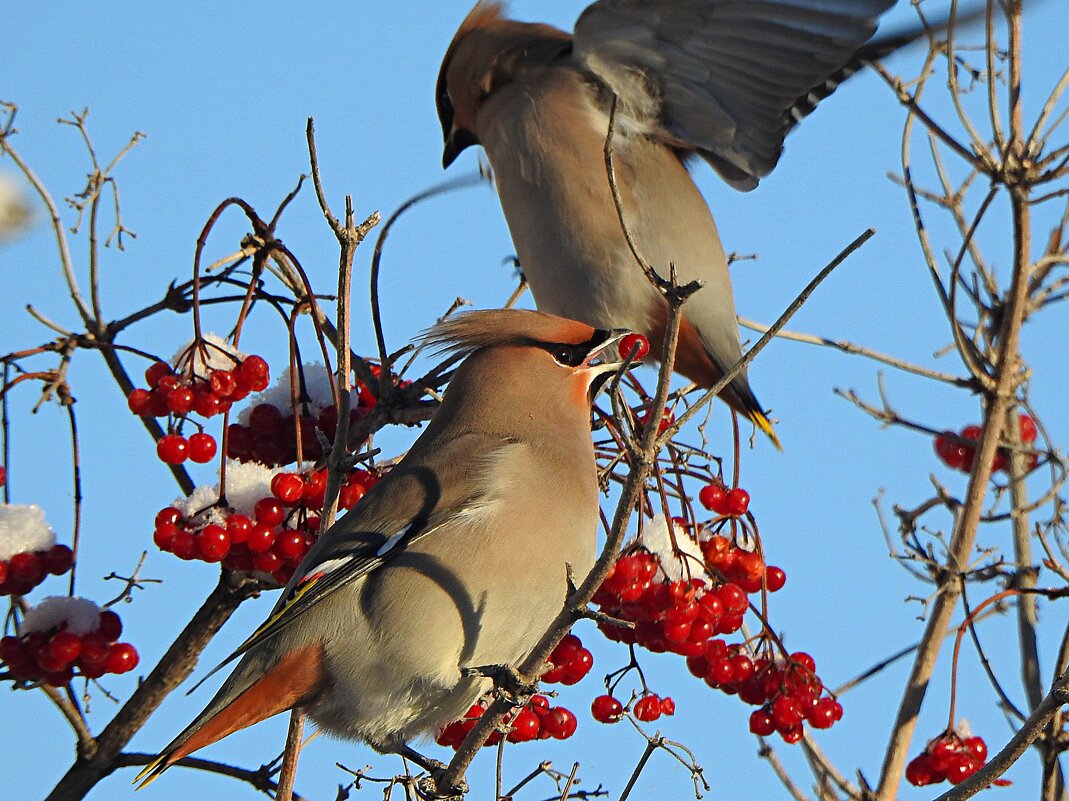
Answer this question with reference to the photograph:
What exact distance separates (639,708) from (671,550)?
35cm

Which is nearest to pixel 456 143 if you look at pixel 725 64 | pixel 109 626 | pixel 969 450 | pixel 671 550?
pixel 725 64

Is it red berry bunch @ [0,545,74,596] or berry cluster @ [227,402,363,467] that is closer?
red berry bunch @ [0,545,74,596]

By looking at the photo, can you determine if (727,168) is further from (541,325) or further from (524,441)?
(524,441)

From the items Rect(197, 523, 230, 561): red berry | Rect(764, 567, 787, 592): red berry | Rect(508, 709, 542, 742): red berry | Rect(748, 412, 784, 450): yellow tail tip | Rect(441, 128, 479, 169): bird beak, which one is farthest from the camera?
Rect(441, 128, 479, 169): bird beak

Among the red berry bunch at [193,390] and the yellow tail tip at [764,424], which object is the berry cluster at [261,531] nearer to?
the red berry bunch at [193,390]

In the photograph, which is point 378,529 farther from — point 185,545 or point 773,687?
point 773,687

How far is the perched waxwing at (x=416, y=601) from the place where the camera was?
2.78 metres

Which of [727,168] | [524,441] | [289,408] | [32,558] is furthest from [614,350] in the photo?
[32,558]

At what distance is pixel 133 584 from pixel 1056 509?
7.44ft

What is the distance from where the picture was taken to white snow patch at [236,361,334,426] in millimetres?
3039

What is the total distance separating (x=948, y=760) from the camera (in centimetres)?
325

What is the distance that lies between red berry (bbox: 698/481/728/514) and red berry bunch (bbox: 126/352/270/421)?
0.93 metres

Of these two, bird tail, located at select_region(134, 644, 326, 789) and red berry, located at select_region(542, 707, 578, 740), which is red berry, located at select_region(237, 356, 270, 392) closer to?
bird tail, located at select_region(134, 644, 326, 789)

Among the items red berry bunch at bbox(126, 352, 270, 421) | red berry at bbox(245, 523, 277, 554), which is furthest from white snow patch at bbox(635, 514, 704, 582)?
red berry bunch at bbox(126, 352, 270, 421)
